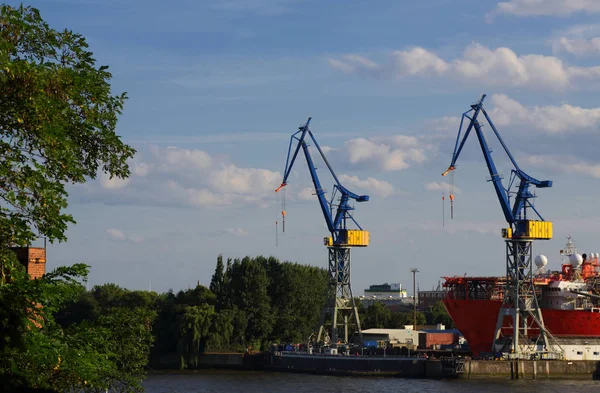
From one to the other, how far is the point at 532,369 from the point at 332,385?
64.8 feet

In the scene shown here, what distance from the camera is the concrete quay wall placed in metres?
89.8

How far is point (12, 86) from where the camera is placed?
2188 cm

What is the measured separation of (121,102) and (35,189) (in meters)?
4.30

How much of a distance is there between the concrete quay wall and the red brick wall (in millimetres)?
64166

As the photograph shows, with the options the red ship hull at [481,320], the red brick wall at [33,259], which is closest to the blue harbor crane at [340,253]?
the red ship hull at [481,320]

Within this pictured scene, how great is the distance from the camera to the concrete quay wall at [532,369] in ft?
294

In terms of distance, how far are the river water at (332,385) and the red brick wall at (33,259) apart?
47588 mm

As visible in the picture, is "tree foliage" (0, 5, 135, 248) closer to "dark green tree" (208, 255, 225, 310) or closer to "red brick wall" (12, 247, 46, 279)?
"red brick wall" (12, 247, 46, 279)

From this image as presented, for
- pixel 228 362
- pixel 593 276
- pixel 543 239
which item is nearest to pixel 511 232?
pixel 543 239

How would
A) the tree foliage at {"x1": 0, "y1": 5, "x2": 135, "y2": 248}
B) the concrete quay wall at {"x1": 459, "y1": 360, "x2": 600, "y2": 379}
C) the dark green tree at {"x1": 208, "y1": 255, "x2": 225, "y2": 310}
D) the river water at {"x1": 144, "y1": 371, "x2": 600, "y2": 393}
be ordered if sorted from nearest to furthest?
1. the tree foliage at {"x1": 0, "y1": 5, "x2": 135, "y2": 248}
2. the river water at {"x1": 144, "y1": 371, "x2": 600, "y2": 393}
3. the concrete quay wall at {"x1": 459, "y1": 360, "x2": 600, "y2": 379}
4. the dark green tree at {"x1": 208, "y1": 255, "x2": 225, "y2": 310}

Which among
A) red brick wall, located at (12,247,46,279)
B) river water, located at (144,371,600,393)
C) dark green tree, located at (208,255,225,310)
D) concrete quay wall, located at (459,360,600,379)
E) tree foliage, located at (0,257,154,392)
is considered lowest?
river water, located at (144,371,600,393)

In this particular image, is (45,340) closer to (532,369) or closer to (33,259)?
(33,259)

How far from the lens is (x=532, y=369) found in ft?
299

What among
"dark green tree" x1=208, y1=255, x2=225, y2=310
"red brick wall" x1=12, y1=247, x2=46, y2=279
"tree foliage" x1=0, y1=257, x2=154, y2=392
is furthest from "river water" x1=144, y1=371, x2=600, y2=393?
"tree foliage" x1=0, y1=257, x2=154, y2=392
